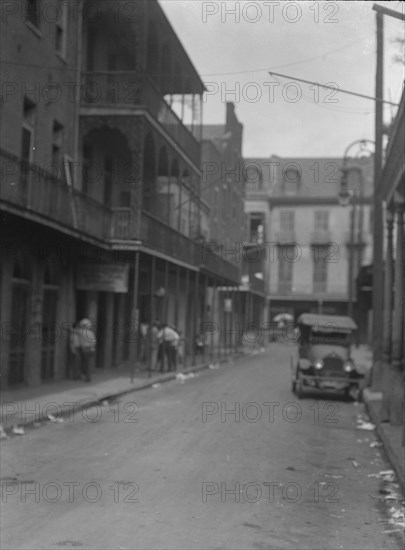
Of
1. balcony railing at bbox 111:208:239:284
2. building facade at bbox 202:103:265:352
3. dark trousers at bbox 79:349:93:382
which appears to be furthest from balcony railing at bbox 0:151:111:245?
building facade at bbox 202:103:265:352

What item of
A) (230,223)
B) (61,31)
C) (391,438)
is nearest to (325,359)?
(391,438)

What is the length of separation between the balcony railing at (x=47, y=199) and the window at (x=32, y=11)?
3.83 metres

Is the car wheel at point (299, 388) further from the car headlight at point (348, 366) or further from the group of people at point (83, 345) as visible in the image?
the group of people at point (83, 345)

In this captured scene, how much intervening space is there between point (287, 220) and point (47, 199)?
129ft

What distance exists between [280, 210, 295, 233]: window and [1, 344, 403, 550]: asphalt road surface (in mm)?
39596

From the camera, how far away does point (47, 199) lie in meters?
17.5

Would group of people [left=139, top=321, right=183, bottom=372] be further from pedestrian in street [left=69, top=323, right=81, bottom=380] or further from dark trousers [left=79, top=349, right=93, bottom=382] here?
dark trousers [left=79, top=349, right=93, bottom=382]

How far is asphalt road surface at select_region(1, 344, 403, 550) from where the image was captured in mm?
6578

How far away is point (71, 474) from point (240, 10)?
6054 mm

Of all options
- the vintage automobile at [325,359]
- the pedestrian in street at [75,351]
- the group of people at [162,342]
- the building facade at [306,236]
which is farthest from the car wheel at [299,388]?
the building facade at [306,236]

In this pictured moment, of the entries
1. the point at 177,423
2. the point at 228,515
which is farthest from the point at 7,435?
the point at 228,515

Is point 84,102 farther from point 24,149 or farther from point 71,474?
point 71,474

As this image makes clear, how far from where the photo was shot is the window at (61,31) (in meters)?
20.5

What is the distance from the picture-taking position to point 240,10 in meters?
10.2
